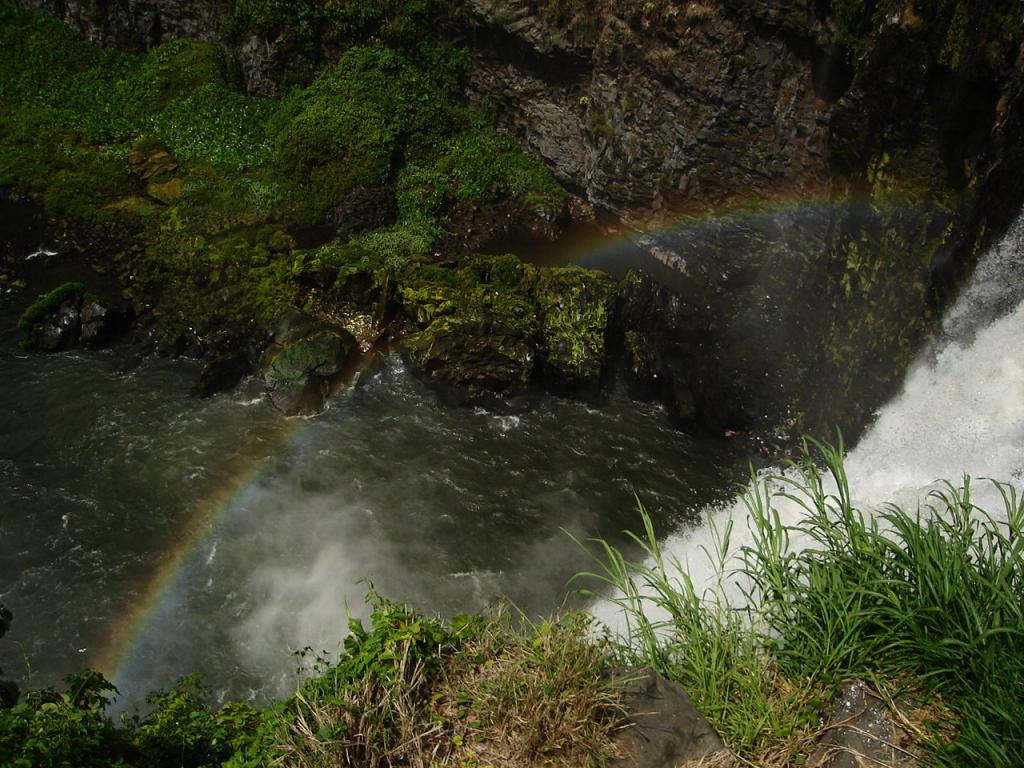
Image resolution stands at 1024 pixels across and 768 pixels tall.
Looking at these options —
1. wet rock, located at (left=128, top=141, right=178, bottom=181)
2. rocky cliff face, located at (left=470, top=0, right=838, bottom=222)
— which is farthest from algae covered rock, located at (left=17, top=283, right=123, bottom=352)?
rocky cliff face, located at (left=470, top=0, right=838, bottom=222)

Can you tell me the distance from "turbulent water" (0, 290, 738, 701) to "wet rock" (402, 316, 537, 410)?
43 cm

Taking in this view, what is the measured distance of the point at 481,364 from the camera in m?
15.7

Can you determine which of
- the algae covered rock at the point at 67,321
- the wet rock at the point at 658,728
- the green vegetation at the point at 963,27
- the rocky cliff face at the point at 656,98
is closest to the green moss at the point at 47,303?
the algae covered rock at the point at 67,321

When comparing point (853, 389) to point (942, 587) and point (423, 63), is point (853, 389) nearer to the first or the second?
point (942, 587)

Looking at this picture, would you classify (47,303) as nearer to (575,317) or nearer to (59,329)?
(59,329)

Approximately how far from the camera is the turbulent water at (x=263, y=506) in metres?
10.9

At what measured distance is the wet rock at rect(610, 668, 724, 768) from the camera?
4.36m

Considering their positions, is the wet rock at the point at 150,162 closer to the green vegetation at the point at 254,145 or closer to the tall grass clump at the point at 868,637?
the green vegetation at the point at 254,145

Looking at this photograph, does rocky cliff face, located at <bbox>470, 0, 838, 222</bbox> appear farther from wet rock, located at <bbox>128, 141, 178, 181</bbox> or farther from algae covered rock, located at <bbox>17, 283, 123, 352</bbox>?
algae covered rock, located at <bbox>17, 283, 123, 352</bbox>

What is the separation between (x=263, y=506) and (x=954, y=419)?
11.5 m

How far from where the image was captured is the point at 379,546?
12359 mm

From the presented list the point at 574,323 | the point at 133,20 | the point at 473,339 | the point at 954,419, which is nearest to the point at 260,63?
the point at 133,20

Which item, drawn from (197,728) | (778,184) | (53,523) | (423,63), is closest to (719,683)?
(197,728)

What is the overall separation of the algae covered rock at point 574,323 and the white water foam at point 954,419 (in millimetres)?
4409
